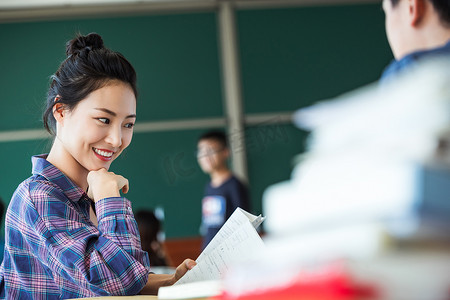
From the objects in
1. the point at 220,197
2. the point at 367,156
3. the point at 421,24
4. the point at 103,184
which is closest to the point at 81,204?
the point at 103,184

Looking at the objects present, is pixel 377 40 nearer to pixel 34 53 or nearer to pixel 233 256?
pixel 34 53

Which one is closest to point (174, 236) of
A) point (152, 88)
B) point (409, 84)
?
point (152, 88)

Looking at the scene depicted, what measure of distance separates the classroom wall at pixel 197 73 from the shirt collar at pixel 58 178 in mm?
3647

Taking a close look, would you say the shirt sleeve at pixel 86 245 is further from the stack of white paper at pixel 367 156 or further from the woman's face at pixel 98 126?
the stack of white paper at pixel 367 156

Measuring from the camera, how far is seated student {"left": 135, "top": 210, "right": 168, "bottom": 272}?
10.5 feet

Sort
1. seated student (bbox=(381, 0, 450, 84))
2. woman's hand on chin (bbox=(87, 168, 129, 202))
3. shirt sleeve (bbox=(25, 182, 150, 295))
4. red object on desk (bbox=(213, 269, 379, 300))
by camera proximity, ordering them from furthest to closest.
Answer: woman's hand on chin (bbox=(87, 168, 129, 202))
shirt sleeve (bbox=(25, 182, 150, 295))
seated student (bbox=(381, 0, 450, 84))
red object on desk (bbox=(213, 269, 379, 300))

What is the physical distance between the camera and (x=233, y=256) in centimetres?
97

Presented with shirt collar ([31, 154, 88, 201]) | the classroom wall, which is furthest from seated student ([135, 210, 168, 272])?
shirt collar ([31, 154, 88, 201])

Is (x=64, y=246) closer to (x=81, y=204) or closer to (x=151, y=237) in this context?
(x=81, y=204)

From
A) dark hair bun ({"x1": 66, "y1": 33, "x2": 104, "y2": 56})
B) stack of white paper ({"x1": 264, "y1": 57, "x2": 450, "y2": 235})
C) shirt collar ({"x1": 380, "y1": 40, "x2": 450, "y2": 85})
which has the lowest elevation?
stack of white paper ({"x1": 264, "y1": 57, "x2": 450, "y2": 235})

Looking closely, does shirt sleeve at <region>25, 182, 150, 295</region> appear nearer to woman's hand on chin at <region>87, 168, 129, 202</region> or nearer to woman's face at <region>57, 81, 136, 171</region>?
woman's hand on chin at <region>87, 168, 129, 202</region>

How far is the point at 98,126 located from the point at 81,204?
0.17 metres

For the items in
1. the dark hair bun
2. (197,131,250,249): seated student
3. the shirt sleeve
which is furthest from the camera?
(197,131,250,249): seated student

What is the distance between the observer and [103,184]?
1.25 metres
